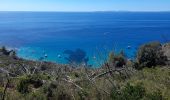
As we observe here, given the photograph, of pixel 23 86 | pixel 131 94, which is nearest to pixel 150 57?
pixel 23 86

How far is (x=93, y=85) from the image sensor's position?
7875 mm

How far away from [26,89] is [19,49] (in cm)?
5697

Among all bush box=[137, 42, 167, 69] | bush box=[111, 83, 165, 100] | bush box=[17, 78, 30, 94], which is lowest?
bush box=[137, 42, 167, 69]

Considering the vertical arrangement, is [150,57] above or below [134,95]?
below

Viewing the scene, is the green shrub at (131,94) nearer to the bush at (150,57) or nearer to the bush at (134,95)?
the bush at (134,95)

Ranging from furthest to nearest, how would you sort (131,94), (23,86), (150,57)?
1. (150,57)
2. (23,86)
3. (131,94)

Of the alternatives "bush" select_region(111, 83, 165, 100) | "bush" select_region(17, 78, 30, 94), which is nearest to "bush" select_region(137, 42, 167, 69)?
"bush" select_region(17, 78, 30, 94)

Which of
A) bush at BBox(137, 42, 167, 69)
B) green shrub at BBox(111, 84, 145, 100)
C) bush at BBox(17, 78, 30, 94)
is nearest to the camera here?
green shrub at BBox(111, 84, 145, 100)

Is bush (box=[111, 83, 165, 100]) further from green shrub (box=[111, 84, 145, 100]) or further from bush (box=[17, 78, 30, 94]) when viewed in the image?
bush (box=[17, 78, 30, 94])

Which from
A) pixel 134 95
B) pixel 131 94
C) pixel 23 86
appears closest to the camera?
pixel 134 95

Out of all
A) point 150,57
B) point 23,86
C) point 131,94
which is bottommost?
point 150,57

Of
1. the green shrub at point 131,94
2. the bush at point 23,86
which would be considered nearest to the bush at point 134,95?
the green shrub at point 131,94

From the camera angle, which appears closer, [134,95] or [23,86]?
[134,95]

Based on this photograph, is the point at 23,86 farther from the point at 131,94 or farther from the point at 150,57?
the point at 150,57
